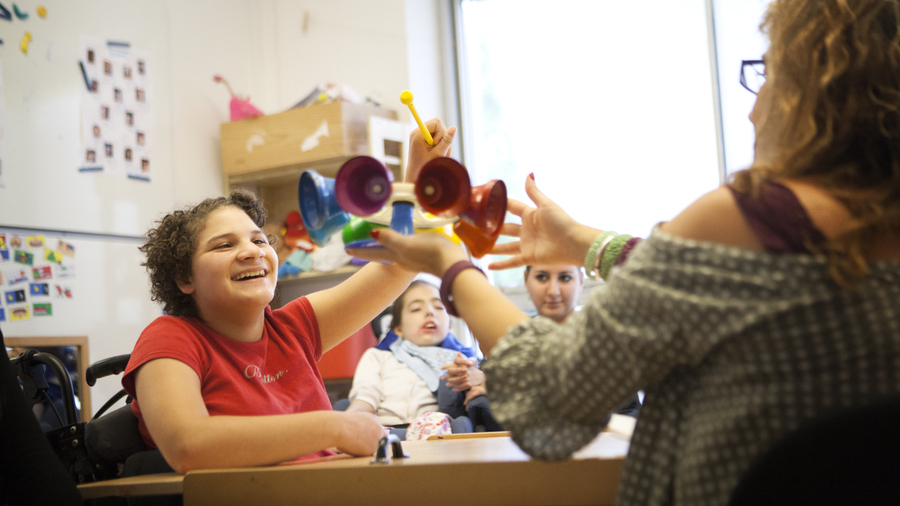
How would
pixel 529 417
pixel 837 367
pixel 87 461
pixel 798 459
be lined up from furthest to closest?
pixel 87 461 < pixel 529 417 < pixel 837 367 < pixel 798 459

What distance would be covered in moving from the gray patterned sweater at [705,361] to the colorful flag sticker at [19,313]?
2.46 metres

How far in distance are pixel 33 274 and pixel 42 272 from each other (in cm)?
4

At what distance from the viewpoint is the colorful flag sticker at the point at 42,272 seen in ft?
8.84

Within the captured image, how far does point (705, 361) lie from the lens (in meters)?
0.72

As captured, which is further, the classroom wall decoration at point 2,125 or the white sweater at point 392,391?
the white sweater at point 392,391

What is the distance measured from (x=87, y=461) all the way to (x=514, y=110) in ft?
9.32

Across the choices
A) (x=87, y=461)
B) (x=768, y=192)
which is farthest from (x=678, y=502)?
(x=87, y=461)

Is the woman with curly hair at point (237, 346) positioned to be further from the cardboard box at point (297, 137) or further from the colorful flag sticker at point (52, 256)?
the cardboard box at point (297, 137)

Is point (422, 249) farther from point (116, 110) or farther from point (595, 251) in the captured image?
point (116, 110)

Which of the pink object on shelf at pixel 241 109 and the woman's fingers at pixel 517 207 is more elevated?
the pink object on shelf at pixel 241 109

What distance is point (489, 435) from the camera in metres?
1.35

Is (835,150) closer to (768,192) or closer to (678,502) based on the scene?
(768,192)

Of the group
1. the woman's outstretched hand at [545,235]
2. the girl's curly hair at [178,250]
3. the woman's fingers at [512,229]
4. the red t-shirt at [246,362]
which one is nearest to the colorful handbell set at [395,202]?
the woman's outstretched hand at [545,235]

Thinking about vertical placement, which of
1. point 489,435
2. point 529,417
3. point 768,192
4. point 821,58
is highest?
point 821,58
